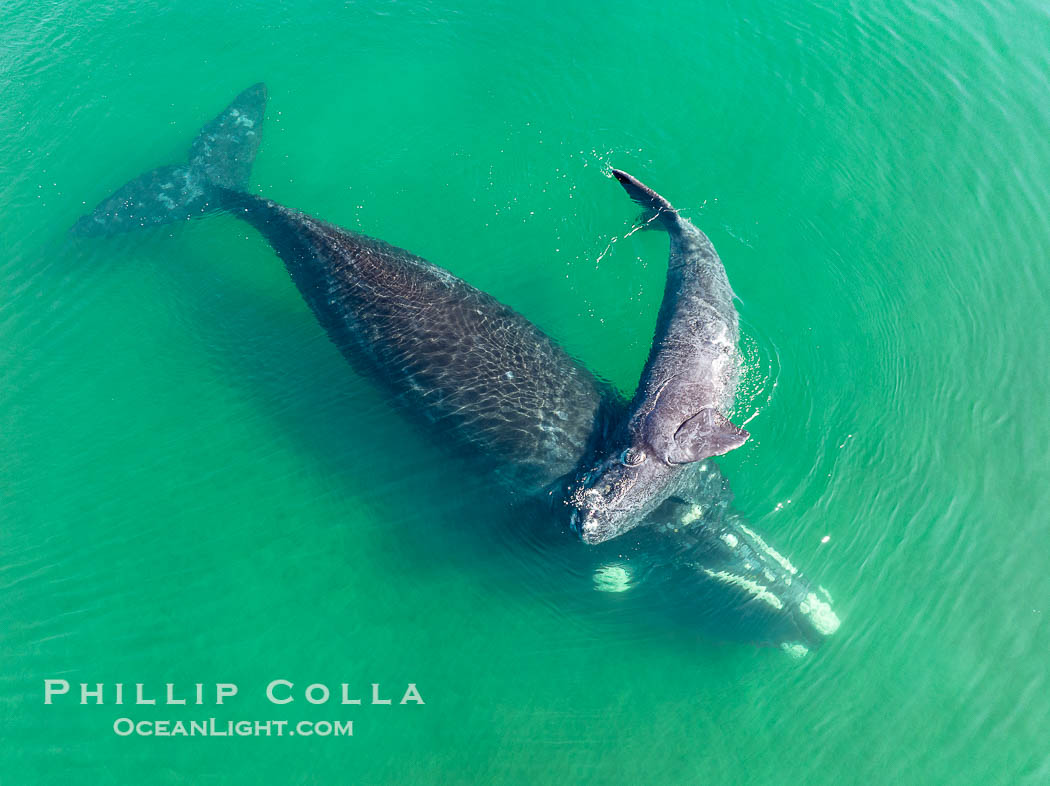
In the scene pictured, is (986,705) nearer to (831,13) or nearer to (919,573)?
(919,573)

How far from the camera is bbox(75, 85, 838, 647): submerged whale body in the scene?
1122cm

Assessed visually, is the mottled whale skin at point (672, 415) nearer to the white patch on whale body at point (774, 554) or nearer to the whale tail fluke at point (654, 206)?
the whale tail fluke at point (654, 206)

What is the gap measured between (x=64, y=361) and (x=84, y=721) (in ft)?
23.5

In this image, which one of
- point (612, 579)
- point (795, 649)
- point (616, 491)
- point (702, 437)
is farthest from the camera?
point (612, 579)

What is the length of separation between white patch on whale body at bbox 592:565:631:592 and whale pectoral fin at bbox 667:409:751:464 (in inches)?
93.2

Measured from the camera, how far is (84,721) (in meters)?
11.4

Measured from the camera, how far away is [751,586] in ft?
36.8

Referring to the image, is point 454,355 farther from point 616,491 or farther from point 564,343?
point 616,491

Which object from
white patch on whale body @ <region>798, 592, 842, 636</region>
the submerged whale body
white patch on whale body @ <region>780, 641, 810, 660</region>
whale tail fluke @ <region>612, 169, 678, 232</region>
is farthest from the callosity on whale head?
whale tail fluke @ <region>612, 169, 678, 232</region>

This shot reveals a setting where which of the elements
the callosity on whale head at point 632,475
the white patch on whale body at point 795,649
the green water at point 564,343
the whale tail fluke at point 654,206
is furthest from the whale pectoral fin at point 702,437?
the whale tail fluke at point 654,206

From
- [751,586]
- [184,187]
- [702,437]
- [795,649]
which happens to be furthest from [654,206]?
[184,187]

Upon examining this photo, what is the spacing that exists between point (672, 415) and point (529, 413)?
2354 mm

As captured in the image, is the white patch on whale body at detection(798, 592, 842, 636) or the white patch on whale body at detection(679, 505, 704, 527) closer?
the white patch on whale body at detection(798, 592, 842, 636)

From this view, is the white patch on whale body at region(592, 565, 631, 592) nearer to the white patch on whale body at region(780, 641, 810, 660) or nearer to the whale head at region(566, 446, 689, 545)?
the whale head at region(566, 446, 689, 545)
